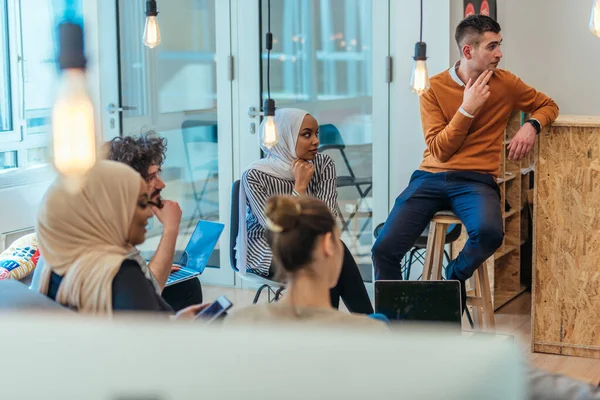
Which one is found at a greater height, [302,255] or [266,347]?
[266,347]

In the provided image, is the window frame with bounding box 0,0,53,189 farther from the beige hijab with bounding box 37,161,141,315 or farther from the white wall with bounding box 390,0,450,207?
the beige hijab with bounding box 37,161,141,315

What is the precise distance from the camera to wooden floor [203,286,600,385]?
364cm

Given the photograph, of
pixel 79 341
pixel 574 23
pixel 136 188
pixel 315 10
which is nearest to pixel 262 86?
pixel 315 10

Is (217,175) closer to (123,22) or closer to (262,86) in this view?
(262,86)

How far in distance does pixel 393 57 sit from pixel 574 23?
4.76 ft

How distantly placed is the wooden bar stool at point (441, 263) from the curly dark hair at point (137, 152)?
1564mm

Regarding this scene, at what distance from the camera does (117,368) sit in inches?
26.1

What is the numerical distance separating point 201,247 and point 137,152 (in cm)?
92

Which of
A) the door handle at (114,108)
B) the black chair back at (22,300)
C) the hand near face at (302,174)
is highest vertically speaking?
the door handle at (114,108)

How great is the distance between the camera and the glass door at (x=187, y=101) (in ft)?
17.1

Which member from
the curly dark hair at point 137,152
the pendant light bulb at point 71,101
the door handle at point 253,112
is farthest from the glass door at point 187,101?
the pendant light bulb at point 71,101

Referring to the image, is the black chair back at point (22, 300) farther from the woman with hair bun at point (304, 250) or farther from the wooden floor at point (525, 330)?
the wooden floor at point (525, 330)

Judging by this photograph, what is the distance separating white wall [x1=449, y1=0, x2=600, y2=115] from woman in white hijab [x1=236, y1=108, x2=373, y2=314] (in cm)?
200

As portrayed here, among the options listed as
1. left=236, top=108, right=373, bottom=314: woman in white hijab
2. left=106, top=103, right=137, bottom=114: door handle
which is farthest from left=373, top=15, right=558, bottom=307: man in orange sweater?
left=106, top=103, right=137, bottom=114: door handle
